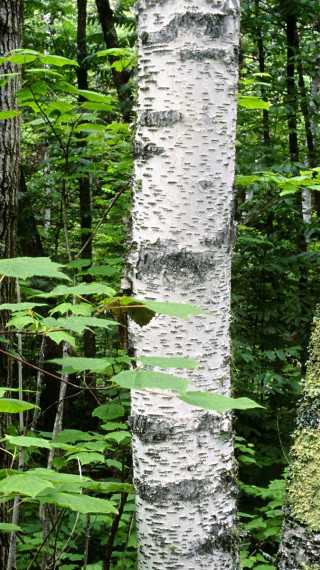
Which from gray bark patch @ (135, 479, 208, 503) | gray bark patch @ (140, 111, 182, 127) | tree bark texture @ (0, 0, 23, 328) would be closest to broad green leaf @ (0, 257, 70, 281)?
gray bark patch @ (140, 111, 182, 127)

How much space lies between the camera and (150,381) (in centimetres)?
82

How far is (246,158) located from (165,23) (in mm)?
3377

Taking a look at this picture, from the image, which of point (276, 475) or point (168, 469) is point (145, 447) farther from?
point (276, 475)

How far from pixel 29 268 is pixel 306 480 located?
1.30 m

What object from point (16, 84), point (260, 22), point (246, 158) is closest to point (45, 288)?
point (246, 158)

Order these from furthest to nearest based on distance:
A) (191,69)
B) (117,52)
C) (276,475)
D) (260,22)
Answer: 1. (260,22)
2. (276,475)
3. (117,52)
4. (191,69)

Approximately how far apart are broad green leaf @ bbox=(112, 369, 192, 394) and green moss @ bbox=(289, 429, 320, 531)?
1.04 meters

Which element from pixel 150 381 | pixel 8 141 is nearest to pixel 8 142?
pixel 8 141

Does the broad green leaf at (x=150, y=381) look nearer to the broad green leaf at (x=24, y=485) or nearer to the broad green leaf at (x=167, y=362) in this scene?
the broad green leaf at (x=167, y=362)

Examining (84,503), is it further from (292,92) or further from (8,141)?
(292,92)

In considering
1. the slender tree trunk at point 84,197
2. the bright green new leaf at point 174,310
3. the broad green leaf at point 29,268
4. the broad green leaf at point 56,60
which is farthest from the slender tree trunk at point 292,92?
the broad green leaf at point 29,268

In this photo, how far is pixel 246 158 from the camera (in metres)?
4.70

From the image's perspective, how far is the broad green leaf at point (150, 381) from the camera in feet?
2.63

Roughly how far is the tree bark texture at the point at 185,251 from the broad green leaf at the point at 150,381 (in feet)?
2.02
